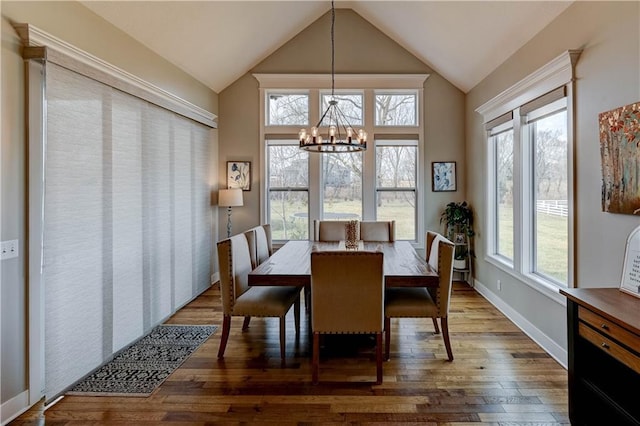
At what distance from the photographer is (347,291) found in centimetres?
246

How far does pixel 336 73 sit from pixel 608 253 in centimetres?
412

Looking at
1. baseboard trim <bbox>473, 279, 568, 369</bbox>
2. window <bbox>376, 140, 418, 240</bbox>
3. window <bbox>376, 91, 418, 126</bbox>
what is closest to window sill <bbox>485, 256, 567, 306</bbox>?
baseboard trim <bbox>473, 279, 568, 369</bbox>

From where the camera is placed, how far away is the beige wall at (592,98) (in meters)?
2.16

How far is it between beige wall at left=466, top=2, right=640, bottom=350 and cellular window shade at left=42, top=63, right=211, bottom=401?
369 centimetres

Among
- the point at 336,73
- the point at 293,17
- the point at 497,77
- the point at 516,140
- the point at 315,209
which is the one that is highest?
the point at 293,17

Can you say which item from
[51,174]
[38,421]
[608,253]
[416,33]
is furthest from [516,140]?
[38,421]

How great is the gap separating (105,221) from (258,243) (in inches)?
58.5

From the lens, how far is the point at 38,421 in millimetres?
2127

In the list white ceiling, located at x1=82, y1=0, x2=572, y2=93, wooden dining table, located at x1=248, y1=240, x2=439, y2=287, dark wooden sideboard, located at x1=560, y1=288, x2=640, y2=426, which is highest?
white ceiling, located at x1=82, y1=0, x2=572, y2=93

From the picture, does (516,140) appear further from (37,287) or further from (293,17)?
(37,287)

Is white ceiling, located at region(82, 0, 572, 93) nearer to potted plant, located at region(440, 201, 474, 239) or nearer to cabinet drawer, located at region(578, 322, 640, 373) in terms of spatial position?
potted plant, located at region(440, 201, 474, 239)

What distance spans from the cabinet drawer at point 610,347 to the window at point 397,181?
3.54m

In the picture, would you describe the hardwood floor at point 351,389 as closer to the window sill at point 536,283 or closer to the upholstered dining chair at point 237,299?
the upholstered dining chair at point 237,299

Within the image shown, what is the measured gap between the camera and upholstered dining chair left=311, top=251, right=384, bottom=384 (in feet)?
7.89
